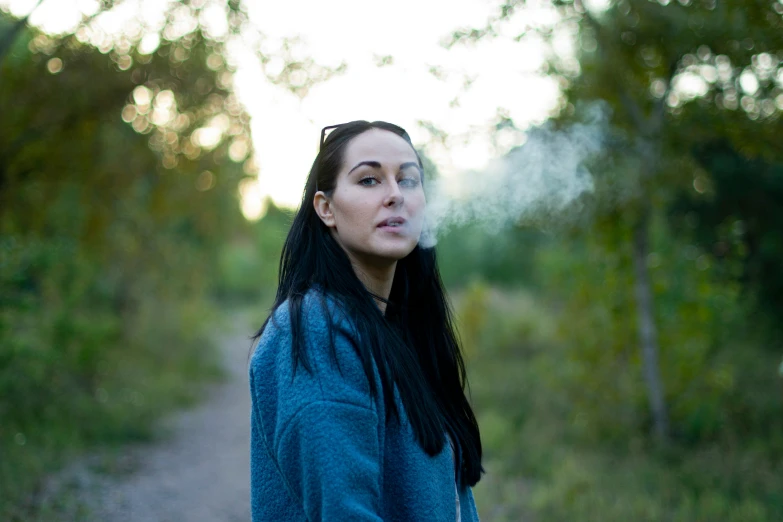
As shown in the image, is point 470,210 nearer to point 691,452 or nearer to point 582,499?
point 582,499

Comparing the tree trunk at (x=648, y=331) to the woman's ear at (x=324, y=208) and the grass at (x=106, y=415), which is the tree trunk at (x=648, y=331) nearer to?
the grass at (x=106, y=415)

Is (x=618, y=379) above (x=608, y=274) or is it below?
below

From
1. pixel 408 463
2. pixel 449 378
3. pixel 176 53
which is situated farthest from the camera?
pixel 176 53

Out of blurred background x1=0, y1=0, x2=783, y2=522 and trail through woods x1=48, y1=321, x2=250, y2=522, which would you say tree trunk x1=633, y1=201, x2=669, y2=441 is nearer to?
blurred background x1=0, y1=0, x2=783, y2=522

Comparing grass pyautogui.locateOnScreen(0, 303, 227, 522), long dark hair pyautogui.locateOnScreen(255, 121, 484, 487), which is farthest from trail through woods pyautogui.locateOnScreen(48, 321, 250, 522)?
long dark hair pyautogui.locateOnScreen(255, 121, 484, 487)

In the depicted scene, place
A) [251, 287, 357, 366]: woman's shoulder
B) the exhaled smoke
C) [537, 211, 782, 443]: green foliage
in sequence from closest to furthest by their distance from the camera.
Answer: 1. [251, 287, 357, 366]: woman's shoulder
2. the exhaled smoke
3. [537, 211, 782, 443]: green foliage

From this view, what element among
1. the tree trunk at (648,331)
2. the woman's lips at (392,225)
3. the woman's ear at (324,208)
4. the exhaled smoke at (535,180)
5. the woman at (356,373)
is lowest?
the tree trunk at (648,331)

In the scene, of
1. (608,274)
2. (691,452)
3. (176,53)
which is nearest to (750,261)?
(608,274)

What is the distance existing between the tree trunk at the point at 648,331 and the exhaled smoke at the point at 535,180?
0.77 m

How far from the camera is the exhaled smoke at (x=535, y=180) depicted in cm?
472

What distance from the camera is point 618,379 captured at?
21.3ft

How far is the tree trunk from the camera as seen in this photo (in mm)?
5816

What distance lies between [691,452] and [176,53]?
6114 millimetres

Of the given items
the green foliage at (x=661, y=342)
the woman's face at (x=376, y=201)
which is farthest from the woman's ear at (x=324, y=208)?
the green foliage at (x=661, y=342)
